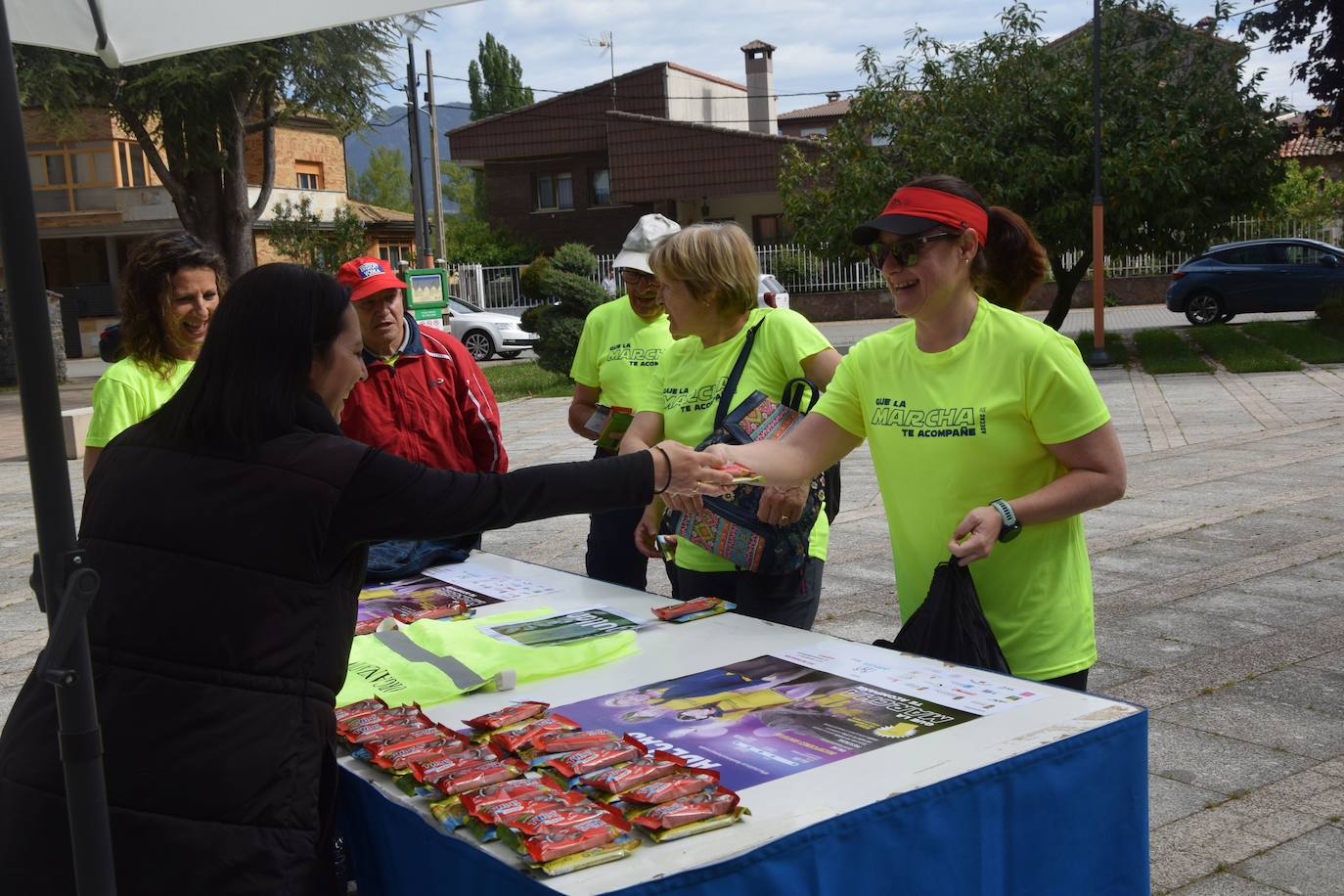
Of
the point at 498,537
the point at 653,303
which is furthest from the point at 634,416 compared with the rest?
the point at 498,537

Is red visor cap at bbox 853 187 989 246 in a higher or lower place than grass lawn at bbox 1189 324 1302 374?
higher

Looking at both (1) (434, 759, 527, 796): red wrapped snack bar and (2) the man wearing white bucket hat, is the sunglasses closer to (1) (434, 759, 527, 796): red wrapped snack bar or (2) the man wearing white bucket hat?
(1) (434, 759, 527, 796): red wrapped snack bar

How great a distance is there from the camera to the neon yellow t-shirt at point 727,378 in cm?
348

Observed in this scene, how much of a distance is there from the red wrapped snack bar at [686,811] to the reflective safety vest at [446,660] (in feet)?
2.65

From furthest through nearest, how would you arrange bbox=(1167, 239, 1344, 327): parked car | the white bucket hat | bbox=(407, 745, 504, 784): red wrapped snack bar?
bbox=(1167, 239, 1344, 327): parked car
the white bucket hat
bbox=(407, 745, 504, 784): red wrapped snack bar

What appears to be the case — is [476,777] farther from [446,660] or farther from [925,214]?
[925,214]

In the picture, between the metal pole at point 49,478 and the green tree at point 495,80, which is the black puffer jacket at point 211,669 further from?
the green tree at point 495,80

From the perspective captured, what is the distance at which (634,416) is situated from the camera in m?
3.87

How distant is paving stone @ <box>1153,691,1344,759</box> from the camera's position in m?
4.12

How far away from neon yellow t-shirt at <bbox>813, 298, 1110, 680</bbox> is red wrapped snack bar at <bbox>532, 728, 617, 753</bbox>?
3.07ft

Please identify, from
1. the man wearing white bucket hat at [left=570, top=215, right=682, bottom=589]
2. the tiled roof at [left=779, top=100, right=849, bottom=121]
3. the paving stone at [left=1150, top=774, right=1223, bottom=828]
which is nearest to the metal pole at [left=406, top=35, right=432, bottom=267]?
the man wearing white bucket hat at [left=570, top=215, right=682, bottom=589]

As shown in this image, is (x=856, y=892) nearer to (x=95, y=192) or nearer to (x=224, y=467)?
(x=224, y=467)

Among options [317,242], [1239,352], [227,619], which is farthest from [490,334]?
[227,619]

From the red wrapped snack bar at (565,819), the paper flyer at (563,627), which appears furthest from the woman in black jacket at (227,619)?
the paper flyer at (563,627)
